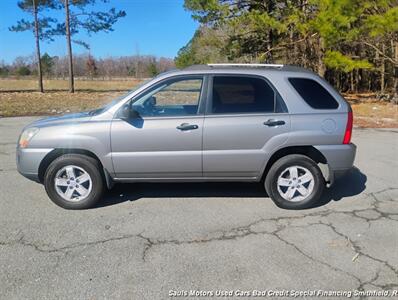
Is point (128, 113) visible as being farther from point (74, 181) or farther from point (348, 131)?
point (348, 131)

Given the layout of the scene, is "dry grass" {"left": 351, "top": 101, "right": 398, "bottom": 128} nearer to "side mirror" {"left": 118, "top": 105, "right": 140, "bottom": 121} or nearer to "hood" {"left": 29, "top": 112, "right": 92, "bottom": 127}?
"side mirror" {"left": 118, "top": 105, "right": 140, "bottom": 121}

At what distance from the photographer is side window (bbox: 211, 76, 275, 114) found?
432 centimetres

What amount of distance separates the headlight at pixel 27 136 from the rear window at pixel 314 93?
3.22 meters

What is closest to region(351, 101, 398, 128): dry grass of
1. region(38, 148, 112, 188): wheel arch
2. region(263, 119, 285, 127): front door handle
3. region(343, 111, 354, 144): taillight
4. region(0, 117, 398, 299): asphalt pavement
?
region(0, 117, 398, 299): asphalt pavement

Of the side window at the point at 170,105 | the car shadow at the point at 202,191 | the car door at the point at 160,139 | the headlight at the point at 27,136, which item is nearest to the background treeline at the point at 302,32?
the car shadow at the point at 202,191

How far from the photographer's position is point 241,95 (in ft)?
14.3

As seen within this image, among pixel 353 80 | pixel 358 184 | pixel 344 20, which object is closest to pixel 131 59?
pixel 353 80

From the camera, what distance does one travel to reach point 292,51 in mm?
→ 20891

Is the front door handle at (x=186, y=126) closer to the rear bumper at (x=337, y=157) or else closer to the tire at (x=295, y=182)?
the tire at (x=295, y=182)

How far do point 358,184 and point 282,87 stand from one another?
2.18m

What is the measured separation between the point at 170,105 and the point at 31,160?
1860mm

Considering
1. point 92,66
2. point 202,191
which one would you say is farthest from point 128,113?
point 92,66

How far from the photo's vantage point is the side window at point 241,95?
170 inches

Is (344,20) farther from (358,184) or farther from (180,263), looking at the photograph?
(180,263)
